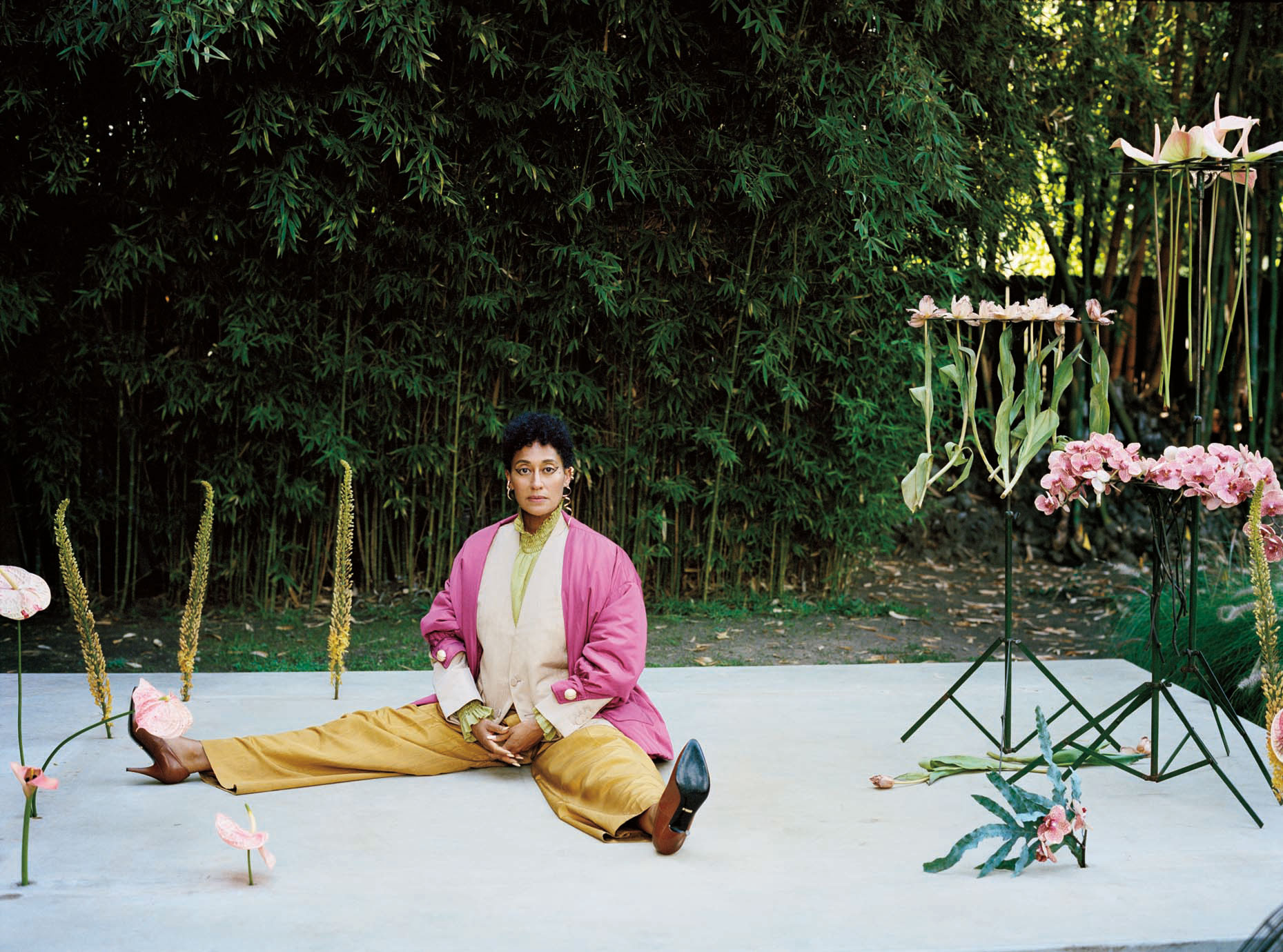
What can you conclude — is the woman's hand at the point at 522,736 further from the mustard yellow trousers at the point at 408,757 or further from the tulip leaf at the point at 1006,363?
the tulip leaf at the point at 1006,363

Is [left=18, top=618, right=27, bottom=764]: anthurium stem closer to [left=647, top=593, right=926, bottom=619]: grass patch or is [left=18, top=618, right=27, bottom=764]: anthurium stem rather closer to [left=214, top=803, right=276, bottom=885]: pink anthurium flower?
[left=214, top=803, right=276, bottom=885]: pink anthurium flower

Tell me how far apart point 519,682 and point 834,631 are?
8.92ft

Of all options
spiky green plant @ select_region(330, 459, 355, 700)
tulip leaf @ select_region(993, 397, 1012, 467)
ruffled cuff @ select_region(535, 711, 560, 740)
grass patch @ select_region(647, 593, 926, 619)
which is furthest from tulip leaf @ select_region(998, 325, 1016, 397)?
grass patch @ select_region(647, 593, 926, 619)

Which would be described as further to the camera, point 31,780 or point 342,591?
point 342,591

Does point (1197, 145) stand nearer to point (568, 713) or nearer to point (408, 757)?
point (568, 713)

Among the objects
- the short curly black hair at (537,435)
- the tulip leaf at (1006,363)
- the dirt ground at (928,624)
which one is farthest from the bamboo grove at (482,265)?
the tulip leaf at (1006,363)

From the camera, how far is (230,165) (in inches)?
184

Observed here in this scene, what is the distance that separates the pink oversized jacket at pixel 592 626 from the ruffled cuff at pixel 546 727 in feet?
0.25

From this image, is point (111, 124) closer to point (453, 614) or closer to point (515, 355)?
point (515, 355)

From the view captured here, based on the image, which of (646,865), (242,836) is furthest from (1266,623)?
(242,836)

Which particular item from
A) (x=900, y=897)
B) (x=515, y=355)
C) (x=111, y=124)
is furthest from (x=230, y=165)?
(x=900, y=897)

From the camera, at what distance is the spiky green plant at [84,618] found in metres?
3.00

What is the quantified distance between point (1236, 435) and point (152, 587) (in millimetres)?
5770

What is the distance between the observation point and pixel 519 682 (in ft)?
9.54
